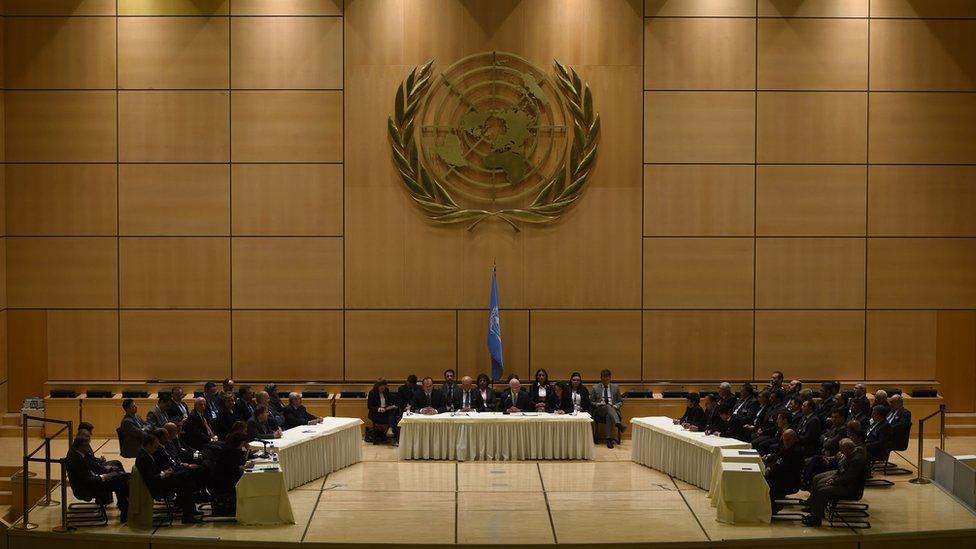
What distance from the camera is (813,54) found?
54.4ft

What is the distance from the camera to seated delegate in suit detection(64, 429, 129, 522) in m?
12.1

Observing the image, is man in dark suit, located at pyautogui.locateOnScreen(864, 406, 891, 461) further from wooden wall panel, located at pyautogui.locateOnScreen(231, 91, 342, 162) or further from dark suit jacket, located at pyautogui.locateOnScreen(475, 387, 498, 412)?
wooden wall panel, located at pyautogui.locateOnScreen(231, 91, 342, 162)

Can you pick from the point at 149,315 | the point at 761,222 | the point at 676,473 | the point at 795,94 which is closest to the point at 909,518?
the point at 676,473

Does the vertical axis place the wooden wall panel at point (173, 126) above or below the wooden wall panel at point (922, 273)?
above

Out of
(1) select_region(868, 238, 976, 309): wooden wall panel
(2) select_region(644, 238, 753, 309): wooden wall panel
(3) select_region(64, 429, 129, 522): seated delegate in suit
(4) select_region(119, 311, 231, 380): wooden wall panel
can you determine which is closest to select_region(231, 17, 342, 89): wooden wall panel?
(4) select_region(119, 311, 231, 380): wooden wall panel

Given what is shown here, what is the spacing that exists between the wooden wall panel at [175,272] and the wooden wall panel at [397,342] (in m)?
2.01

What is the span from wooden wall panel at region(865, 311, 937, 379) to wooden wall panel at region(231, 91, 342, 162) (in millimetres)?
8286

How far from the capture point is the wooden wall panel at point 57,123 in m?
16.5

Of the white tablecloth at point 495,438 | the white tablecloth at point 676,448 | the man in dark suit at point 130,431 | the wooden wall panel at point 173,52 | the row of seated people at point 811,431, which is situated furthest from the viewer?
the wooden wall panel at point 173,52

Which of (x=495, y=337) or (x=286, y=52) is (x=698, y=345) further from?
(x=286, y=52)

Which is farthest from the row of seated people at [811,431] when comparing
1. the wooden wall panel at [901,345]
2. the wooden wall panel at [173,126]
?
the wooden wall panel at [173,126]

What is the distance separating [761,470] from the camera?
12.3 m

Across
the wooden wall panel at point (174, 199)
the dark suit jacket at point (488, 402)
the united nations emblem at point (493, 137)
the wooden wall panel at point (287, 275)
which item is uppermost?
the united nations emblem at point (493, 137)

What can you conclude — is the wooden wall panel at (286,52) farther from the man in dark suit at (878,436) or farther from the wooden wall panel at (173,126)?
the man in dark suit at (878,436)
